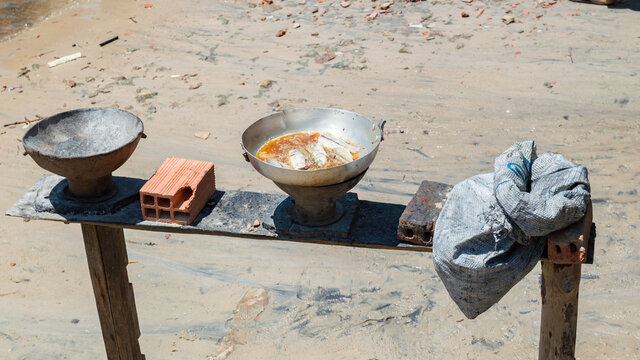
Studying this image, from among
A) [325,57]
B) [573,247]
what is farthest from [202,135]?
[573,247]

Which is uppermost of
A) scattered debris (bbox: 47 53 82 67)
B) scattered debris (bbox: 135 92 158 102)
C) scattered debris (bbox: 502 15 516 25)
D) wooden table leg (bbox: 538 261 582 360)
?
wooden table leg (bbox: 538 261 582 360)

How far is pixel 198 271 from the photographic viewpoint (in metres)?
5.26

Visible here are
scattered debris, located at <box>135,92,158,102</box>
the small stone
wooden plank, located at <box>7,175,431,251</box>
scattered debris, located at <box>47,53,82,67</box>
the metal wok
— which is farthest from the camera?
scattered debris, located at <box>47,53,82,67</box>

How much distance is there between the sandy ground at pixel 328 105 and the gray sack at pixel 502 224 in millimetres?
1897

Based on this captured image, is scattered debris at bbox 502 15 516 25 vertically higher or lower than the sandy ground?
higher

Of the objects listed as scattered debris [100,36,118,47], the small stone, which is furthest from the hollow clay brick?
scattered debris [100,36,118,47]

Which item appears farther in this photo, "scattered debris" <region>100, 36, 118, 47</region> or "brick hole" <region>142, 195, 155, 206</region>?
"scattered debris" <region>100, 36, 118, 47</region>

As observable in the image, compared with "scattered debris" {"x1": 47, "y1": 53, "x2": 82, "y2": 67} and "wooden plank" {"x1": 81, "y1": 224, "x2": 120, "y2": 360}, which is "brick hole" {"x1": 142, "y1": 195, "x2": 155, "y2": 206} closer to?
"wooden plank" {"x1": 81, "y1": 224, "x2": 120, "y2": 360}

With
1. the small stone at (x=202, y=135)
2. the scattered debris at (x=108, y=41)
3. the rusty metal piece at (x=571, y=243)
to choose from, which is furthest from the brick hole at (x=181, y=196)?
the scattered debris at (x=108, y=41)

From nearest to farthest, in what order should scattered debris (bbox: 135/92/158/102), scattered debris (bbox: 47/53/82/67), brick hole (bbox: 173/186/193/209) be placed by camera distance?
brick hole (bbox: 173/186/193/209)
scattered debris (bbox: 135/92/158/102)
scattered debris (bbox: 47/53/82/67)

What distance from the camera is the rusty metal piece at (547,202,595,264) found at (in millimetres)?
2523

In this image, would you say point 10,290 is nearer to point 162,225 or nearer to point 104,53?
Result: point 162,225

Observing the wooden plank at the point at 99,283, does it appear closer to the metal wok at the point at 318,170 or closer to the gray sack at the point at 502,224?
the metal wok at the point at 318,170

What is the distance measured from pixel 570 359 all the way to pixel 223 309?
2.66 m
